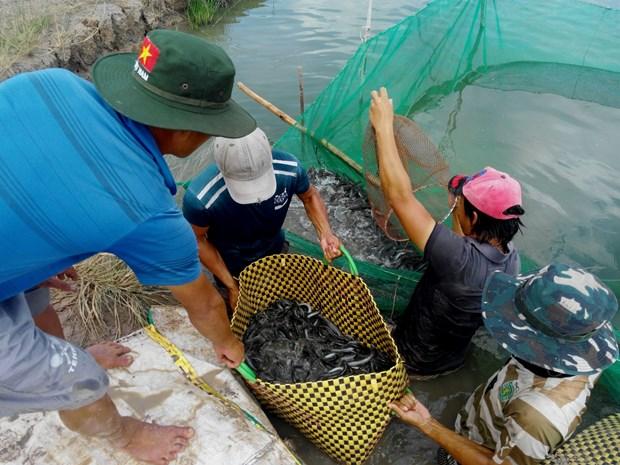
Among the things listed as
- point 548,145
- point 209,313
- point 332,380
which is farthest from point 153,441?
point 548,145

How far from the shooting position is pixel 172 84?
1.42 metres

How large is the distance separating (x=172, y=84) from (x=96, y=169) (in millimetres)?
386

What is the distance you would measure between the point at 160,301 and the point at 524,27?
18.5 ft

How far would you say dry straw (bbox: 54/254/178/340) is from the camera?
3.30 metres

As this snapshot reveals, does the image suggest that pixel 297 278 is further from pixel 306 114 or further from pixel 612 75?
pixel 612 75

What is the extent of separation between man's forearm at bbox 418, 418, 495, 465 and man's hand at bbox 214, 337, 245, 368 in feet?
3.46

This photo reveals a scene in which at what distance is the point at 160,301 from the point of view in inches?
142

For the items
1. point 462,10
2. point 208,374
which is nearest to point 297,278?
point 208,374

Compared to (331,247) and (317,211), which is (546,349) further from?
(317,211)

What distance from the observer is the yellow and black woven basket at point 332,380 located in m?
2.15

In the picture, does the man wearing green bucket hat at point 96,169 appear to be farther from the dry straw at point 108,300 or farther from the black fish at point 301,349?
the dry straw at point 108,300

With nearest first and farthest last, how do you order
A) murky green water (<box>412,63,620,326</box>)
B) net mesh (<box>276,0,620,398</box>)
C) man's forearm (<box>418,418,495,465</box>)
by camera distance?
man's forearm (<box>418,418,495,465</box>) → net mesh (<box>276,0,620,398</box>) → murky green water (<box>412,63,620,326</box>)

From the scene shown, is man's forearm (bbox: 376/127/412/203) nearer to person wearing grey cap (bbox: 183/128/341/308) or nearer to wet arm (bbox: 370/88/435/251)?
wet arm (bbox: 370/88/435/251)

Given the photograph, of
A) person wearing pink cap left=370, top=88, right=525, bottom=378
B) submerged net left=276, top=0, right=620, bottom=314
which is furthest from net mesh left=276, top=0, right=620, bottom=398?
person wearing pink cap left=370, top=88, right=525, bottom=378
